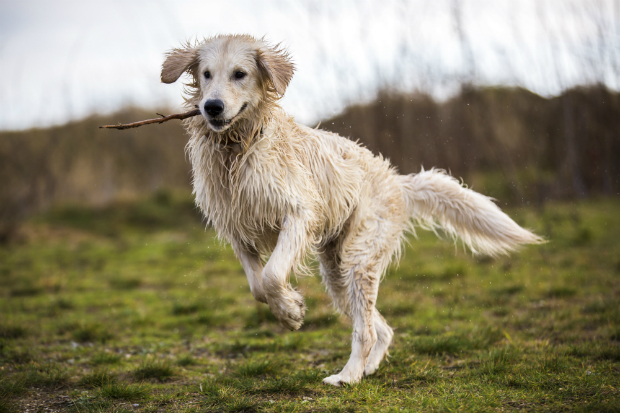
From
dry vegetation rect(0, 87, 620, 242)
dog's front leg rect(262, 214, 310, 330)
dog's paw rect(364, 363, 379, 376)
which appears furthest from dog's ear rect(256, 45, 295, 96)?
dry vegetation rect(0, 87, 620, 242)

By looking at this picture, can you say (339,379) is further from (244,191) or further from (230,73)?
(230,73)

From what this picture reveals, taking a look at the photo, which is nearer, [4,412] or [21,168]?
[4,412]

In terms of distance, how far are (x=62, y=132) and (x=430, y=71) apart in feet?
29.4

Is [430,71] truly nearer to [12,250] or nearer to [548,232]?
[548,232]

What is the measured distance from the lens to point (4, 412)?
2928mm

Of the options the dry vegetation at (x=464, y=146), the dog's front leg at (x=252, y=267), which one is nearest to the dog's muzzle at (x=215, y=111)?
the dog's front leg at (x=252, y=267)

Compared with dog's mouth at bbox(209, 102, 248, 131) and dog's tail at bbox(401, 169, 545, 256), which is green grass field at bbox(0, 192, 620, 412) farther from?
dog's mouth at bbox(209, 102, 248, 131)

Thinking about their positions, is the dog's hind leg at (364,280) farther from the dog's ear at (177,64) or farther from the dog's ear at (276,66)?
the dog's ear at (177,64)

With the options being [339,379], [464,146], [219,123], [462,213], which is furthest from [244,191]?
[464,146]

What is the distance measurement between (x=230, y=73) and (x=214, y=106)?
316mm

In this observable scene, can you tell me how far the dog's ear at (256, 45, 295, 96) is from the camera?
3.29 m

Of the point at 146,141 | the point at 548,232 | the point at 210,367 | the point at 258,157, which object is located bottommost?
the point at 210,367

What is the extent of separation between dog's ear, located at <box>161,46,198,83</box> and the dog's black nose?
0.52 metres

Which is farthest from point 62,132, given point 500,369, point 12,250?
point 500,369
